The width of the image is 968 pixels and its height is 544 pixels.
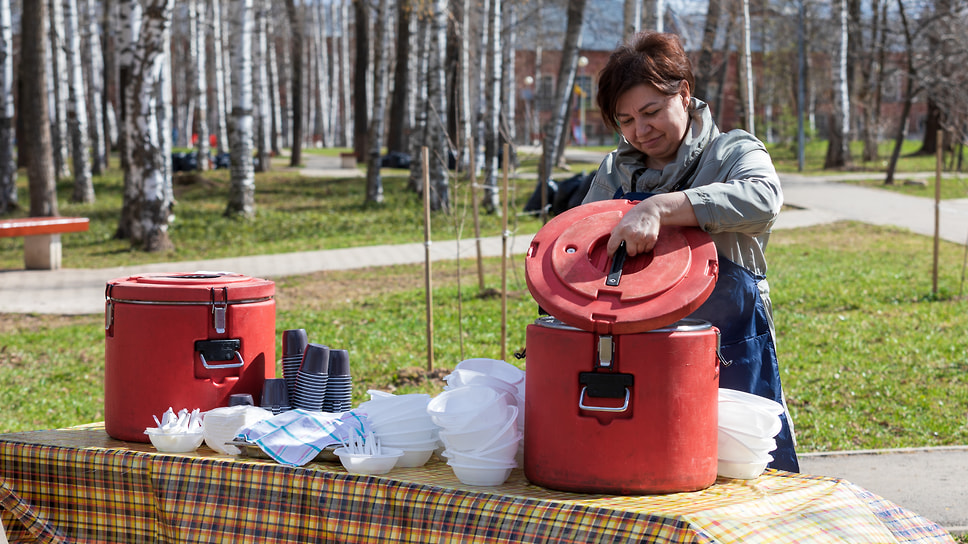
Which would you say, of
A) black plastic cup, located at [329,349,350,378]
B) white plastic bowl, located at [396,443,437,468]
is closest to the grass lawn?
black plastic cup, located at [329,349,350,378]

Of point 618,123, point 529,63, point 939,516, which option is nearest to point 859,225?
point 939,516

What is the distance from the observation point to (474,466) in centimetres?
237

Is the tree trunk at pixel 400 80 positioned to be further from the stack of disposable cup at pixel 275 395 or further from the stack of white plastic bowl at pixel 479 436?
the stack of white plastic bowl at pixel 479 436

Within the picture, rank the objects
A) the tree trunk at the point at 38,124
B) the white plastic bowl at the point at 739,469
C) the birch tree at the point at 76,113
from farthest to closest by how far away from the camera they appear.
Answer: the birch tree at the point at 76,113 < the tree trunk at the point at 38,124 < the white plastic bowl at the point at 739,469

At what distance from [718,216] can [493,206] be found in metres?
15.4

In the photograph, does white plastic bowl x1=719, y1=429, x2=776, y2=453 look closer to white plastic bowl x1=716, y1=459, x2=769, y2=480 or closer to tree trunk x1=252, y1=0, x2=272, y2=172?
white plastic bowl x1=716, y1=459, x2=769, y2=480

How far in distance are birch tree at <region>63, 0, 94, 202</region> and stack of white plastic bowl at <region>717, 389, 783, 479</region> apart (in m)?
18.6

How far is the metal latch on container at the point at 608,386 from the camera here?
7.02 feet

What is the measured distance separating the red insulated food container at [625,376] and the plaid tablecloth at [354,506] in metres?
0.07

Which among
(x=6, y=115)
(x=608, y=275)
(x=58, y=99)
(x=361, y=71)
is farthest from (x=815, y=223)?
(x=58, y=99)

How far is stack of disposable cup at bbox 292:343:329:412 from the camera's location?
9.80 feet

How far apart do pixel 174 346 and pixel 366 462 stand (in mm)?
787

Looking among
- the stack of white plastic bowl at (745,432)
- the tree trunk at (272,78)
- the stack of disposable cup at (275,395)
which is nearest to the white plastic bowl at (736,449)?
the stack of white plastic bowl at (745,432)

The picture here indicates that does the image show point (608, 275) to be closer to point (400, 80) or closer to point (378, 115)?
point (378, 115)
